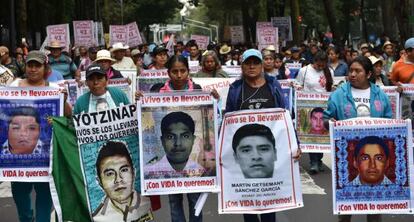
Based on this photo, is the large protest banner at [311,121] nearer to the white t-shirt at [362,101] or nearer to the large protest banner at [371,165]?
the white t-shirt at [362,101]

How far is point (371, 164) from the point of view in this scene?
6613 millimetres

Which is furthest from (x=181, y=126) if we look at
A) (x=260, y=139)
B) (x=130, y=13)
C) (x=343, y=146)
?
(x=130, y=13)

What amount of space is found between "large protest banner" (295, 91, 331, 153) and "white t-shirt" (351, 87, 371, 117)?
3985mm

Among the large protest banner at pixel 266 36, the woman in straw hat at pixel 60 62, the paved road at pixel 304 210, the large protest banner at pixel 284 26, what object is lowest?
the paved road at pixel 304 210

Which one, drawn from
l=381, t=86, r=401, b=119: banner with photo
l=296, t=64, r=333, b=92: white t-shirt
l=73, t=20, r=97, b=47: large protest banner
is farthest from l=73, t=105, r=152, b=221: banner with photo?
l=73, t=20, r=97, b=47: large protest banner

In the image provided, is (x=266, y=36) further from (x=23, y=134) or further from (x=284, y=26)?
(x=23, y=134)

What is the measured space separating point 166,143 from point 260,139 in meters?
0.77

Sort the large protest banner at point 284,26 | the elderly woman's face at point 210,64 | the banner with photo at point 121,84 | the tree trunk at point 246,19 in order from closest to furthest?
the elderly woman's face at point 210,64 → the banner with photo at point 121,84 → the large protest banner at point 284,26 → the tree trunk at point 246,19

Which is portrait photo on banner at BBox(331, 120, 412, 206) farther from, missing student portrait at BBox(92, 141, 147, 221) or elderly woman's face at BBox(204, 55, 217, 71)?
elderly woman's face at BBox(204, 55, 217, 71)

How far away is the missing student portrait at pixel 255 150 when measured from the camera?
6613 mm

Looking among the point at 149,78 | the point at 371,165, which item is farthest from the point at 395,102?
the point at 149,78

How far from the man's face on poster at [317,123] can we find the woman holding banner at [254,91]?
14.0ft

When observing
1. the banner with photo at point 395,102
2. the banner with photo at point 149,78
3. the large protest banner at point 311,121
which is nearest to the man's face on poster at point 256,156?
the banner with photo at point 395,102

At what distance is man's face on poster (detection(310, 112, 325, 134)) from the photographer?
1099cm
